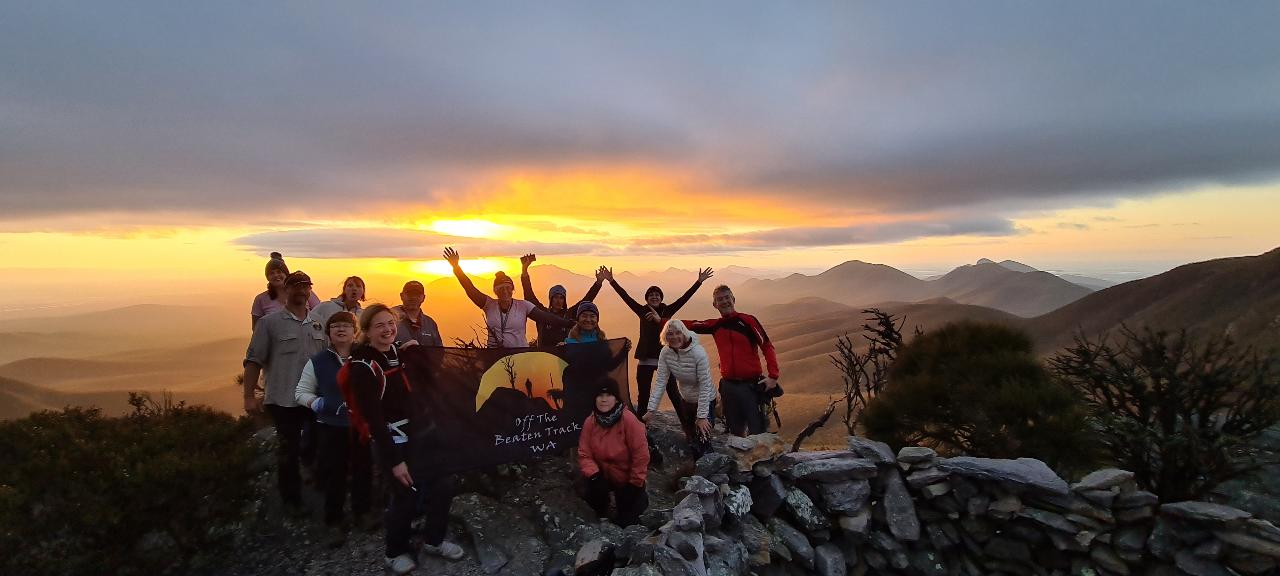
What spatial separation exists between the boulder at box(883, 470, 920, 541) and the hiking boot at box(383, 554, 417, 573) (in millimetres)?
5753

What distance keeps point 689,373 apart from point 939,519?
3970 millimetres

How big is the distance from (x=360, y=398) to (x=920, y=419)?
870 cm

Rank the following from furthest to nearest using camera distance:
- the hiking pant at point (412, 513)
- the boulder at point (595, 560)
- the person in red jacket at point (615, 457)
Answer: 1. the person in red jacket at point (615, 457)
2. the hiking pant at point (412, 513)
3. the boulder at point (595, 560)

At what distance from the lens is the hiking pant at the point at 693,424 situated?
269 inches

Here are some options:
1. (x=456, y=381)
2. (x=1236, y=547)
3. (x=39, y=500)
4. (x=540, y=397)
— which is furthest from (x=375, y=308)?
(x=1236, y=547)

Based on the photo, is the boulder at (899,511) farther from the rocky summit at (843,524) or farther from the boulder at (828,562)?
the boulder at (828,562)

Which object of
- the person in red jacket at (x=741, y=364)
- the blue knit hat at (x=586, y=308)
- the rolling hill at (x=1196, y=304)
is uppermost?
the blue knit hat at (x=586, y=308)

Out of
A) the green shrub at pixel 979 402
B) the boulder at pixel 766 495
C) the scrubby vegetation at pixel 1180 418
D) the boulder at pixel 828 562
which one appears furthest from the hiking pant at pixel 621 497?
the scrubby vegetation at pixel 1180 418

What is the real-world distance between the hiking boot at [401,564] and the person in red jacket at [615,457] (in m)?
1.91

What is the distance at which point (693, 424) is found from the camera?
734 cm

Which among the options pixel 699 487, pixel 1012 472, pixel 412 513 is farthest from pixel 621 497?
pixel 1012 472

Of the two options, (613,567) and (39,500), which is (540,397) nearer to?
(613,567)

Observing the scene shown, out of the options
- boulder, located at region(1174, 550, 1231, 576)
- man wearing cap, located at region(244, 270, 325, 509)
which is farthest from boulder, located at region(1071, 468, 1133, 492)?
man wearing cap, located at region(244, 270, 325, 509)

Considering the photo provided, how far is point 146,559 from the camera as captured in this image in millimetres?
5234
